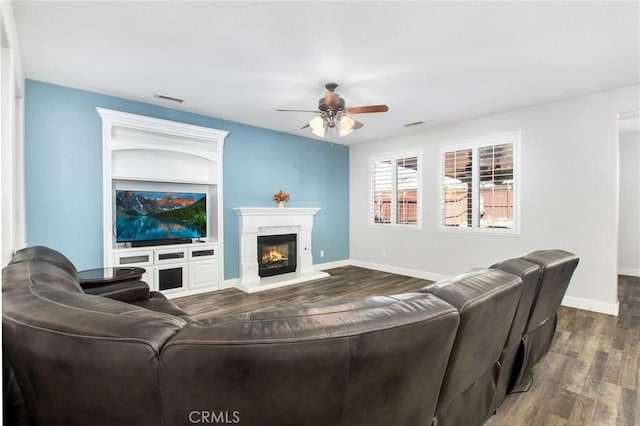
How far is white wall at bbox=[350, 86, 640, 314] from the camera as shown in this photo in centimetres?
366

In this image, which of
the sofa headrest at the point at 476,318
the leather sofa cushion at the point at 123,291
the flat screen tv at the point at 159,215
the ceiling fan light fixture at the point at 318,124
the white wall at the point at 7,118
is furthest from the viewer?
the flat screen tv at the point at 159,215

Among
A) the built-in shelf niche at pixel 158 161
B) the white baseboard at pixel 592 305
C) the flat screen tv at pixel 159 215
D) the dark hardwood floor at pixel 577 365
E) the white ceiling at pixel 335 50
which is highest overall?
the white ceiling at pixel 335 50

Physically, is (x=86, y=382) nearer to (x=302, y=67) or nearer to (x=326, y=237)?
(x=302, y=67)

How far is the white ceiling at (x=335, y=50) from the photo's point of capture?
2201 millimetres

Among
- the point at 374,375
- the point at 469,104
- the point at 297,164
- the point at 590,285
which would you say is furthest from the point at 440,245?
the point at 374,375

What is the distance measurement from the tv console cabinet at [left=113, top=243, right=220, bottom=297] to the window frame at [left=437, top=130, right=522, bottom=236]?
12.4ft

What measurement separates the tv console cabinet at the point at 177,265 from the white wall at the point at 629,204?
7066 millimetres

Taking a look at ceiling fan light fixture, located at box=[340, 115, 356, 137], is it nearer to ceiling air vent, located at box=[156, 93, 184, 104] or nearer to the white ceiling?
the white ceiling

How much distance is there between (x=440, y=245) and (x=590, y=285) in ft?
6.42

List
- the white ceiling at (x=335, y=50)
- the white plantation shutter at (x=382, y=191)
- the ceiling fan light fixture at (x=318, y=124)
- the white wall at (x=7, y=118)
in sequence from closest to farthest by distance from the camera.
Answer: the white wall at (x=7, y=118), the white ceiling at (x=335, y=50), the ceiling fan light fixture at (x=318, y=124), the white plantation shutter at (x=382, y=191)

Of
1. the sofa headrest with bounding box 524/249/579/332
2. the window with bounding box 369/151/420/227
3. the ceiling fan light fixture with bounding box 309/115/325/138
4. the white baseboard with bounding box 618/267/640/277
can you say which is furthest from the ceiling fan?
the white baseboard with bounding box 618/267/640/277

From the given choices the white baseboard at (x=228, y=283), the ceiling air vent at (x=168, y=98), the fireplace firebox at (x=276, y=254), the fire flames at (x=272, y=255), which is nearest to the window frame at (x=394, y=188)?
the fireplace firebox at (x=276, y=254)

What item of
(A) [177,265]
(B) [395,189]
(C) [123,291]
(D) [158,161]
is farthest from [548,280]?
(D) [158,161]

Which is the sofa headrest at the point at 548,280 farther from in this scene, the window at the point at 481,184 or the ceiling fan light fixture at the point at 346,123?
the window at the point at 481,184
